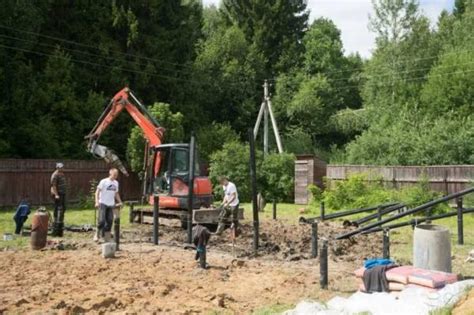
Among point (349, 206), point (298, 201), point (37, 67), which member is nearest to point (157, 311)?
point (349, 206)

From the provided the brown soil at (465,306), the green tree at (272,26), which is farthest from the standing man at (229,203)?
the green tree at (272,26)

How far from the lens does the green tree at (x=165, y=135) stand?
101ft

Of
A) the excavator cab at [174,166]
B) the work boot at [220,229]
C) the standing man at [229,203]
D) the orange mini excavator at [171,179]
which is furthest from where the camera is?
the excavator cab at [174,166]

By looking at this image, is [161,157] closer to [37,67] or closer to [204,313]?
[204,313]

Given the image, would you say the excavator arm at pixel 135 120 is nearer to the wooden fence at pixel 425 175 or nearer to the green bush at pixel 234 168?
the green bush at pixel 234 168

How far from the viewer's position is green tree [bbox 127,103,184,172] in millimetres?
30641

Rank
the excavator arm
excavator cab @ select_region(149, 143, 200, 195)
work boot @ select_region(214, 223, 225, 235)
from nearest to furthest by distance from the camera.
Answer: work boot @ select_region(214, 223, 225, 235) < excavator cab @ select_region(149, 143, 200, 195) < the excavator arm

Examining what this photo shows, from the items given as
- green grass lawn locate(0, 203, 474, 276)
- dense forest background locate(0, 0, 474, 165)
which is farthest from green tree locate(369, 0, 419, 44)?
green grass lawn locate(0, 203, 474, 276)

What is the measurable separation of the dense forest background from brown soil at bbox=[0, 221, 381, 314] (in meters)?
18.2

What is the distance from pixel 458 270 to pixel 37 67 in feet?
96.0

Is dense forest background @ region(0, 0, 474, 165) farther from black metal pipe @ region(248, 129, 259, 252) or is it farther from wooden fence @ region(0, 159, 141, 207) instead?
black metal pipe @ region(248, 129, 259, 252)

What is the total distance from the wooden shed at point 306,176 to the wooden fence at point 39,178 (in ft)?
33.4

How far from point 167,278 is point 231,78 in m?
36.2

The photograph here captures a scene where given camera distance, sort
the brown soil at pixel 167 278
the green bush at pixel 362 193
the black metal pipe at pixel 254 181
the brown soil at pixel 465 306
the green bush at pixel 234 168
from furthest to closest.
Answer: the green bush at pixel 234 168
the green bush at pixel 362 193
the black metal pipe at pixel 254 181
the brown soil at pixel 167 278
the brown soil at pixel 465 306
